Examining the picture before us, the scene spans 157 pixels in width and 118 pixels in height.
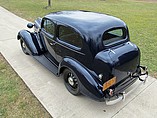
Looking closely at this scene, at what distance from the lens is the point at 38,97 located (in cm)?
342

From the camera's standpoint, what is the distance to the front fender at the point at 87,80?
285cm

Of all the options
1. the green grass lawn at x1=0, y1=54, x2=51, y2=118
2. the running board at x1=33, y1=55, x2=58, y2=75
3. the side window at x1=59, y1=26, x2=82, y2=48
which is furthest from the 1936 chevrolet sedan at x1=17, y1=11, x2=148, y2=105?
the green grass lawn at x1=0, y1=54, x2=51, y2=118

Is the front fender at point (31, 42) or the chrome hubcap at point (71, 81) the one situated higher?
the front fender at point (31, 42)

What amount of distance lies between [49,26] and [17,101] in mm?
1832

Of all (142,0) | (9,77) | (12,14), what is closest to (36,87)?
(9,77)

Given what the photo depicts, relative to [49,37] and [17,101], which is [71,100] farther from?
[49,37]

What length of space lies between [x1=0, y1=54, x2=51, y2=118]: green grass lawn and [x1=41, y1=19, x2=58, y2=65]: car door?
911mm

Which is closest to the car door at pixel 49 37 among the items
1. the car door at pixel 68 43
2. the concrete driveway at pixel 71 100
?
the car door at pixel 68 43

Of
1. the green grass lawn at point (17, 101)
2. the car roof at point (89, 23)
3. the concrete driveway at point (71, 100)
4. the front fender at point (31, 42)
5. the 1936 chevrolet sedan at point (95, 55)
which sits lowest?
the green grass lawn at point (17, 101)

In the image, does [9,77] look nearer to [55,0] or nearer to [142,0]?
[55,0]

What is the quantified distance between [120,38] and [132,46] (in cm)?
30

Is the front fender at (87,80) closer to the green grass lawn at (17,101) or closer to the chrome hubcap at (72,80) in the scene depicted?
the chrome hubcap at (72,80)

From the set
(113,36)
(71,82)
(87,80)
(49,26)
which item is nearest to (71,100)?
(71,82)

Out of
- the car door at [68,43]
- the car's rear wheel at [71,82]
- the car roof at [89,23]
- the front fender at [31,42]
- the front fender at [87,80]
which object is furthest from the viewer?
the front fender at [31,42]
